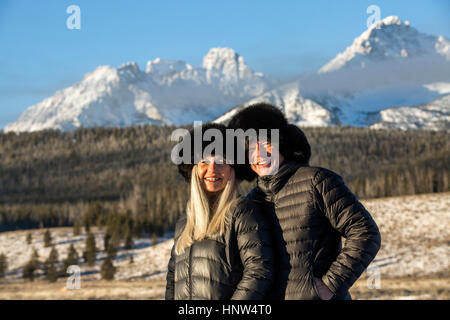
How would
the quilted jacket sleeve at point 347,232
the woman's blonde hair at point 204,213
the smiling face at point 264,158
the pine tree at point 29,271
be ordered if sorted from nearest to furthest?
the quilted jacket sleeve at point 347,232 < the woman's blonde hair at point 204,213 < the smiling face at point 264,158 < the pine tree at point 29,271

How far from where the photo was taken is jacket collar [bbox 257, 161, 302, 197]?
4.59 meters

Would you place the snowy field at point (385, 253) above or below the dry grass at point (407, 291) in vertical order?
below

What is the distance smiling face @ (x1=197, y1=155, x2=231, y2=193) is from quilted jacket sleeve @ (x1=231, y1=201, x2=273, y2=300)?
0.47 metres

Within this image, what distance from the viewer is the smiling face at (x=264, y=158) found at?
4.70m

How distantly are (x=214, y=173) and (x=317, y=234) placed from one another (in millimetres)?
1101

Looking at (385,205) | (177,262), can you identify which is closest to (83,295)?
(177,262)

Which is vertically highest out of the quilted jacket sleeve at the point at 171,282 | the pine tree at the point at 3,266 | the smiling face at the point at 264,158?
the smiling face at the point at 264,158

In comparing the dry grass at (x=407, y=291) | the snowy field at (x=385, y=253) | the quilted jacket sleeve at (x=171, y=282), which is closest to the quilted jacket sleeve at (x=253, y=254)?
the quilted jacket sleeve at (x=171, y=282)

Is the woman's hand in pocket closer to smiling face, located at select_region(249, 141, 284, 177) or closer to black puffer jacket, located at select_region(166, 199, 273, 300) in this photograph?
black puffer jacket, located at select_region(166, 199, 273, 300)

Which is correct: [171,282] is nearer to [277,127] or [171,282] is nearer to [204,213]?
[204,213]

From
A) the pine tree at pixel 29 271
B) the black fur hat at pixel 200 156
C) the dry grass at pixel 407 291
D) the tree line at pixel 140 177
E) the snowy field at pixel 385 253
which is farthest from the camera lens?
the tree line at pixel 140 177

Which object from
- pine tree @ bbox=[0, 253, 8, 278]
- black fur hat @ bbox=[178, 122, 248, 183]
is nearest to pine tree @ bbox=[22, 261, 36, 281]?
pine tree @ bbox=[0, 253, 8, 278]

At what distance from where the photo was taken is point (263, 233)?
14.2ft

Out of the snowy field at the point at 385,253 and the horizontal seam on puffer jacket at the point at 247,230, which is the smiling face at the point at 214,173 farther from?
the snowy field at the point at 385,253
